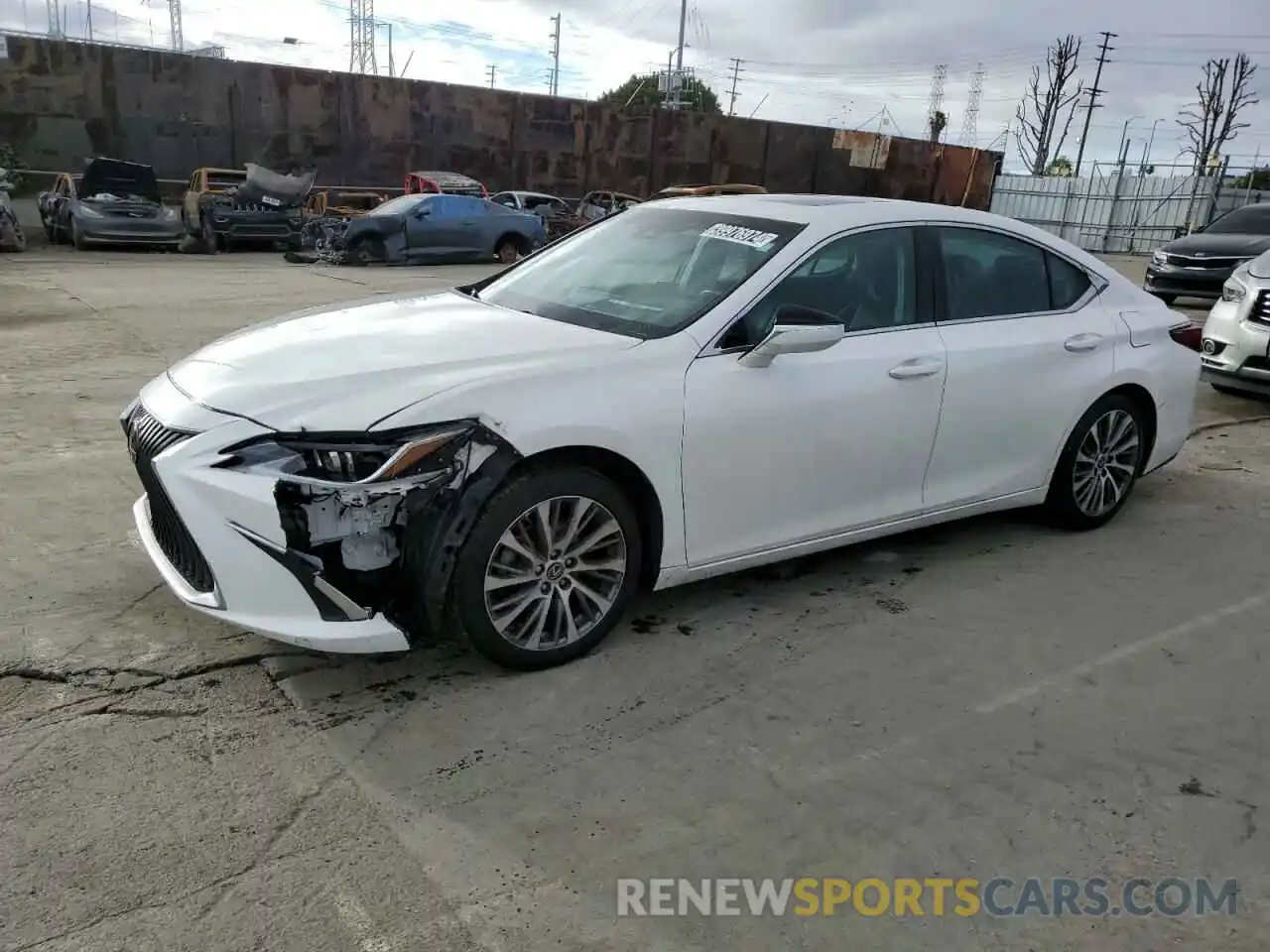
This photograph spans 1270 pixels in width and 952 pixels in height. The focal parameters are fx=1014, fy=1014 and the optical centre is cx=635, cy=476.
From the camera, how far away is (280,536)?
9.63 feet

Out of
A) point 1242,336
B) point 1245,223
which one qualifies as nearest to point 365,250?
point 1245,223

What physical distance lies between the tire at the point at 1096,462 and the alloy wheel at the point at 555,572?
99.4 inches

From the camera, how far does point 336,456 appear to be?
2971 mm

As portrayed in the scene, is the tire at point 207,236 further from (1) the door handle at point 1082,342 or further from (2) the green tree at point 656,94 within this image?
(2) the green tree at point 656,94

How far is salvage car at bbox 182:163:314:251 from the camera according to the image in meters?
19.3

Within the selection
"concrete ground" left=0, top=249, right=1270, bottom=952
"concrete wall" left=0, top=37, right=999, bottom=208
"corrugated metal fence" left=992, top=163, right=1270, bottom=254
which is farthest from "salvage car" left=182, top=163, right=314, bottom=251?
"corrugated metal fence" left=992, top=163, right=1270, bottom=254

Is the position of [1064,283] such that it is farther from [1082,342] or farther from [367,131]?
[367,131]

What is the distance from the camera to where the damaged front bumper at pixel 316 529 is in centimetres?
294

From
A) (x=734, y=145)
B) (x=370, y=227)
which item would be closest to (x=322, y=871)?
(x=370, y=227)

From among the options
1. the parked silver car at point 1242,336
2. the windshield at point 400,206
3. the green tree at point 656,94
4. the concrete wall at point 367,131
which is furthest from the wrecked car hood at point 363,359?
the green tree at point 656,94

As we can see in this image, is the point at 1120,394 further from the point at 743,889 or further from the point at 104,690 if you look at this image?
the point at 104,690

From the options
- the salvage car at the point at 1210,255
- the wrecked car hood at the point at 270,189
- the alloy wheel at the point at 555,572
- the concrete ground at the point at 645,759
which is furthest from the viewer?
the wrecked car hood at the point at 270,189

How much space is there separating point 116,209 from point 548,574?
1796 cm

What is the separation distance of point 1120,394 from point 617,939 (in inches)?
152
